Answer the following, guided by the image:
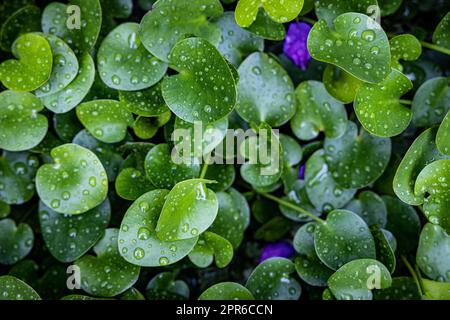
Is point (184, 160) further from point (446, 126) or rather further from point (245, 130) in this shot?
Result: point (446, 126)

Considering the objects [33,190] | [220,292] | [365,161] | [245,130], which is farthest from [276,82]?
[33,190]

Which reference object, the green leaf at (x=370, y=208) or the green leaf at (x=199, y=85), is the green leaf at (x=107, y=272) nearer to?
the green leaf at (x=199, y=85)

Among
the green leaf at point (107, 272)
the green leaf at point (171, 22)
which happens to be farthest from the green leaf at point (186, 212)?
the green leaf at point (171, 22)

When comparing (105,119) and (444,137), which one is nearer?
(444,137)

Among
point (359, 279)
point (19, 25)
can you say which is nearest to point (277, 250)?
point (359, 279)

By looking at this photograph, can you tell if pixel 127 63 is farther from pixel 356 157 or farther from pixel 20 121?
pixel 356 157

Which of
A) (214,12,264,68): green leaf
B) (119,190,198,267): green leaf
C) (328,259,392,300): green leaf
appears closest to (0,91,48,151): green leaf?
(119,190,198,267): green leaf
